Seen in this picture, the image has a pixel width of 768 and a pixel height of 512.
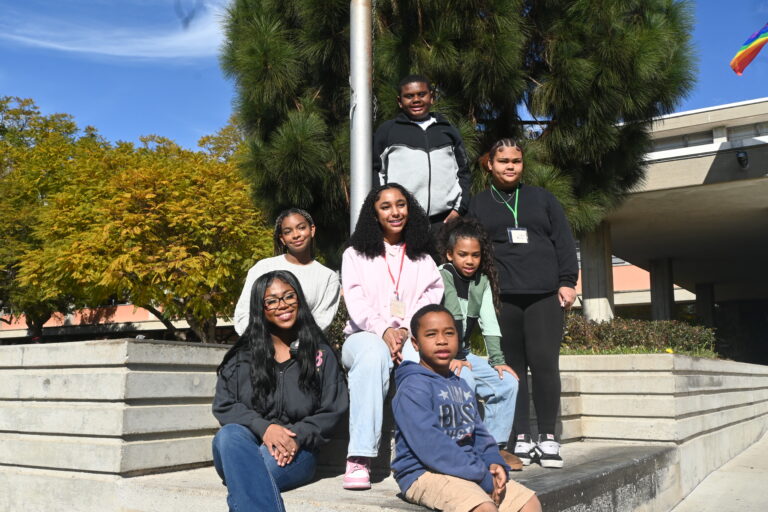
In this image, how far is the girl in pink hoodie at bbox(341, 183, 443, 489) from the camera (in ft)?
11.7

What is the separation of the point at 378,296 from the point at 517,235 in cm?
105

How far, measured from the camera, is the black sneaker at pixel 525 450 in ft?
15.1

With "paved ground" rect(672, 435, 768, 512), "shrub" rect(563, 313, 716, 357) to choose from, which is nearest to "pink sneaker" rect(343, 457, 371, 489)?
"paved ground" rect(672, 435, 768, 512)

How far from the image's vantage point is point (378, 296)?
4125mm

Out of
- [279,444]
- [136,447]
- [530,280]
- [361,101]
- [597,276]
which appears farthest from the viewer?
[597,276]

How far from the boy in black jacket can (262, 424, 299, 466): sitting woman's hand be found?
2013 mm

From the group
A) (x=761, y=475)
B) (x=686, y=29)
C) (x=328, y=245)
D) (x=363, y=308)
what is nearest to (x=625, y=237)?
(x=686, y=29)

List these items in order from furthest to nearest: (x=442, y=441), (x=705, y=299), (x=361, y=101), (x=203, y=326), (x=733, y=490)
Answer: (x=705, y=299)
(x=203, y=326)
(x=733, y=490)
(x=361, y=101)
(x=442, y=441)

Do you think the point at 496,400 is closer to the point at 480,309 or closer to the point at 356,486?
the point at 480,309

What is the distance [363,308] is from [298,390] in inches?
23.2

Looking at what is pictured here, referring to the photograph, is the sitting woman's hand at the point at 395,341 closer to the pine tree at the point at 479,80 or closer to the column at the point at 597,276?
the pine tree at the point at 479,80

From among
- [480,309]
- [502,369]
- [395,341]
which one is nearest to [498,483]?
[395,341]

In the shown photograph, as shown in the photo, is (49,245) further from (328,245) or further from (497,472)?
(497,472)

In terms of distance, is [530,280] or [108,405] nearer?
[108,405]
